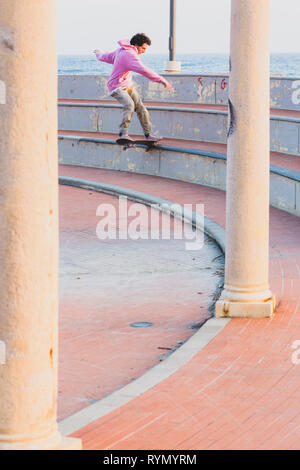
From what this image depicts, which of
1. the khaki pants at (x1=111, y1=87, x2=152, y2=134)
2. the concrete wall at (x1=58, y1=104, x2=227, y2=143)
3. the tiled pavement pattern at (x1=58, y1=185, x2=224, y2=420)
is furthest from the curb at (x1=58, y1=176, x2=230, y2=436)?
the concrete wall at (x1=58, y1=104, x2=227, y2=143)

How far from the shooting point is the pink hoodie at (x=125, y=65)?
1484 cm

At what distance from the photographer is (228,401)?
213 inches

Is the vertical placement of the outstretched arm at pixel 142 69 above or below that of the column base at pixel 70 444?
above

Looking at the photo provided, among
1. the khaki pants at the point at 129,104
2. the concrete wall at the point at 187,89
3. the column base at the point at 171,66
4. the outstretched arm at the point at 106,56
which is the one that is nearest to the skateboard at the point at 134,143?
the khaki pants at the point at 129,104

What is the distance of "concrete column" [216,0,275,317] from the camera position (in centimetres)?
704

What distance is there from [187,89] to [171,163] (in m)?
4.56

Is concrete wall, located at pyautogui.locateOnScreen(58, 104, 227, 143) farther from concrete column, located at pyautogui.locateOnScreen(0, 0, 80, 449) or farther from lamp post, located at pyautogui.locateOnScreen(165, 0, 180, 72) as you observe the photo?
concrete column, located at pyautogui.locateOnScreen(0, 0, 80, 449)

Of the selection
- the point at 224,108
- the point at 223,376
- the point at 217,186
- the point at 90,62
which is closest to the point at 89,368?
the point at 223,376

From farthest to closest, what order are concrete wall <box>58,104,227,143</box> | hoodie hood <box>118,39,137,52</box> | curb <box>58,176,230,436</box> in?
concrete wall <box>58,104,227,143</box>, hoodie hood <box>118,39,137,52</box>, curb <box>58,176,230,436</box>

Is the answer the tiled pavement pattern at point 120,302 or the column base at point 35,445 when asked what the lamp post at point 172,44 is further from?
the column base at point 35,445

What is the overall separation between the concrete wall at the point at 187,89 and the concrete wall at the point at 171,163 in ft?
9.79

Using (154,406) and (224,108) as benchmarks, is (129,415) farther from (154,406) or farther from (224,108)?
(224,108)

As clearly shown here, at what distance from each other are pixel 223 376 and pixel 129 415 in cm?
93

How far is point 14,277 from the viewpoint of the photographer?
3.92 meters
